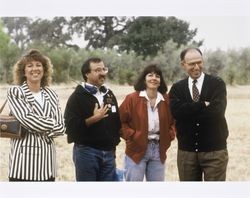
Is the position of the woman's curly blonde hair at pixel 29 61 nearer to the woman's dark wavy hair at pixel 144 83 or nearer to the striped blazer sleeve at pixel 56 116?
the striped blazer sleeve at pixel 56 116

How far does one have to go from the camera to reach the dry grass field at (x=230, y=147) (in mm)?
3047

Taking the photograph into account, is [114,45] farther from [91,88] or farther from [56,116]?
[56,116]

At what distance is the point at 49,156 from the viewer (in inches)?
117

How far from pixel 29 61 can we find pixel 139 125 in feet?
2.73

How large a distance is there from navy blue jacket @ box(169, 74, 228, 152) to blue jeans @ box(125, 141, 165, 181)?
0.55 feet

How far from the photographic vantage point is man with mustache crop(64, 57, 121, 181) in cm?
299

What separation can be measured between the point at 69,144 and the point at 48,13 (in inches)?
34.9

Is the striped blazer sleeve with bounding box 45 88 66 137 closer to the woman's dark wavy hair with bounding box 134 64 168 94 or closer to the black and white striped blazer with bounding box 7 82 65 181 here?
the black and white striped blazer with bounding box 7 82 65 181

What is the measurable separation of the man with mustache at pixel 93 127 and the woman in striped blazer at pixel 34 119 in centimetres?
11

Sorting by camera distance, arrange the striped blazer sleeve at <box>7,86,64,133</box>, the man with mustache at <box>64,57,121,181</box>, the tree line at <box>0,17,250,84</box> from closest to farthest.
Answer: the striped blazer sleeve at <box>7,86,64,133</box> < the man with mustache at <box>64,57,121,181</box> < the tree line at <box>0,17,250,84</box>

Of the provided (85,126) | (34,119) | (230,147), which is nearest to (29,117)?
(34,119)

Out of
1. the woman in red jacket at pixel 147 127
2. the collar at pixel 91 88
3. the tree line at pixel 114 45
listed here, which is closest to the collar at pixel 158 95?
the woman in red jacket at pixel 147 127

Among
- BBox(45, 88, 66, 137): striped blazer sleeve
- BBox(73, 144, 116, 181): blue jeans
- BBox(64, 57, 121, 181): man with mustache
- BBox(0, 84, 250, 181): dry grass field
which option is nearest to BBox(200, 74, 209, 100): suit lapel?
BBox(0, 84, 250, 181): dry grass field
